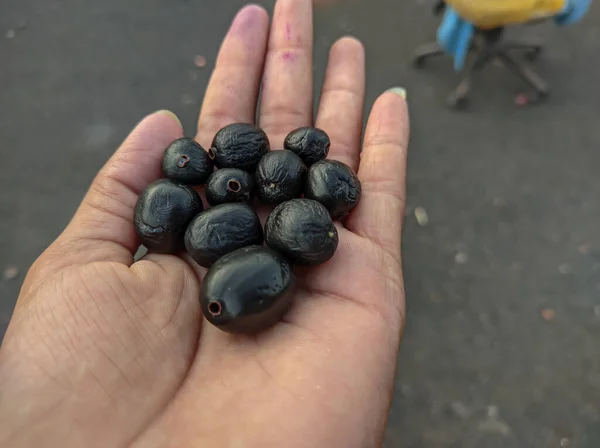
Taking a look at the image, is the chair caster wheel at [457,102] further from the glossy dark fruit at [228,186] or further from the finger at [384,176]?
the glossy dark fruit at [228,186]

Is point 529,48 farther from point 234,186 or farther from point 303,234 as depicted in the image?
point 303,234

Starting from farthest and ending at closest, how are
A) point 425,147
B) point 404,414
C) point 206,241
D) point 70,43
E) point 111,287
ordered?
point 70,43
point 425,147
point 404,414
point 206,241
point 111,287

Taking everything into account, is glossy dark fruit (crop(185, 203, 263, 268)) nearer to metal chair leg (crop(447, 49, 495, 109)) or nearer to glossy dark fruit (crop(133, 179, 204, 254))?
glossy dark fruit (crop(133, 179, 204, 254))

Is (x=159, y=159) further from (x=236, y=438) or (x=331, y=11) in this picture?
(x=331, y=11)

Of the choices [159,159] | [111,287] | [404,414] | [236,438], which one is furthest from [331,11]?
[236,438]

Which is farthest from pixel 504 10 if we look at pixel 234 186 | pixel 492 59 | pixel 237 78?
pixel 234 186

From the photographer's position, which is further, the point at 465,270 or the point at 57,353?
the point at 465,270

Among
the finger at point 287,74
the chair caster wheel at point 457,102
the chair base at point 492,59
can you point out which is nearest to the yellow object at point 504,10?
the chair base at point 492,59
